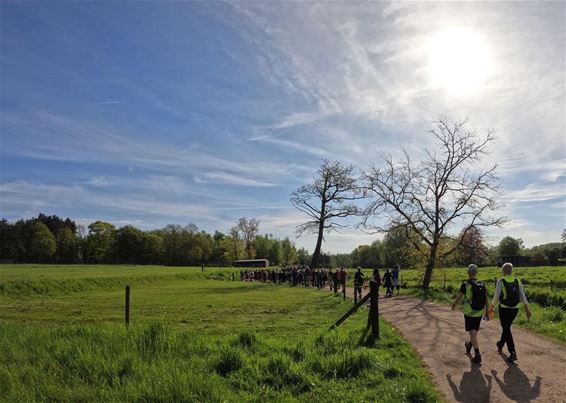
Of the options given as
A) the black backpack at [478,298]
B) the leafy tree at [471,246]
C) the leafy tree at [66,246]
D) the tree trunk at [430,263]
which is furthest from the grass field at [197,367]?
the leafy tree at [66,246]

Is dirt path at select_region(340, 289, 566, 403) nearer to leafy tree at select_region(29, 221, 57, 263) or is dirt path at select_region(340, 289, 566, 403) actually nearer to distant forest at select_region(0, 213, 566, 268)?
distant forest at select_region(0, 213, 566, 268)

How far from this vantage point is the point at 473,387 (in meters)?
7.50

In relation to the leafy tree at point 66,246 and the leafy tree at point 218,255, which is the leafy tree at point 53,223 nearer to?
the leafy tree at point 66,246

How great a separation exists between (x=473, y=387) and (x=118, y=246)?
11478 centimetres

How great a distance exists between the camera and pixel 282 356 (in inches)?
339

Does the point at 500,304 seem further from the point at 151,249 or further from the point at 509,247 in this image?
the point at 509,247

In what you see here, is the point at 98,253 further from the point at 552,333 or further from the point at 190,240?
the point at 552,333

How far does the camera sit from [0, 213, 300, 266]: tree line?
111688mm

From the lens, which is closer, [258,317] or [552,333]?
[552,333]

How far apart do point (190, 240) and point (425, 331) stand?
106 m

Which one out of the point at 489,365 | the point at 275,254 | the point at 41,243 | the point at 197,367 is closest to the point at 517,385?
the point at 489,365

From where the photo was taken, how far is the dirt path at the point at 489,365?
7.15 metres

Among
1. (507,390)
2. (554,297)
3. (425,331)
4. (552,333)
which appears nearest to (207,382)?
(507,390)

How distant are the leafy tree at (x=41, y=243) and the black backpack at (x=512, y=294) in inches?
4549
